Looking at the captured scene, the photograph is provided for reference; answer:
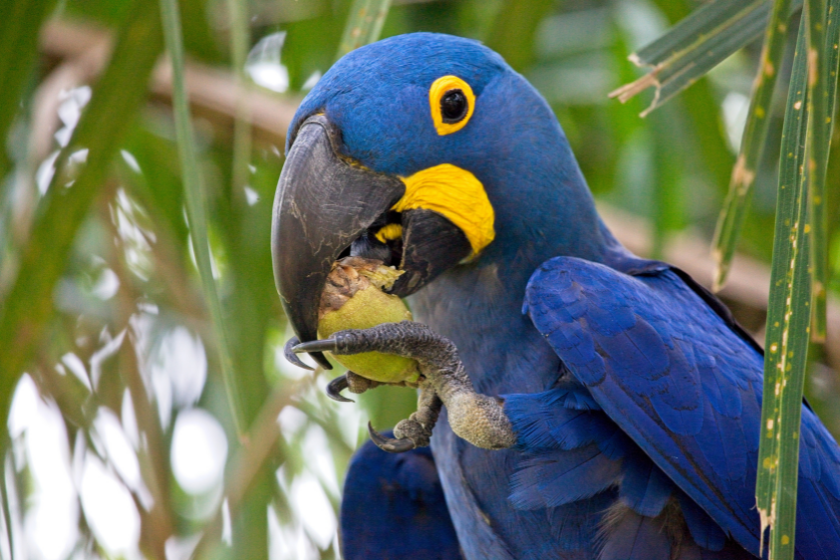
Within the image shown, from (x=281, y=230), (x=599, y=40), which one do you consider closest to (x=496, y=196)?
(x=281, y=230)

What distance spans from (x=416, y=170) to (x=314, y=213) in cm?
17

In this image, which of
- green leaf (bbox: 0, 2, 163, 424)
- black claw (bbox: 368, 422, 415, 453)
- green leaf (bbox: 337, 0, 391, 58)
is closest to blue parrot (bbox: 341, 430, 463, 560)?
black claw (bbox: 368, 422, 415, 453)

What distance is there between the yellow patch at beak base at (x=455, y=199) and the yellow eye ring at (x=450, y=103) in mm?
58

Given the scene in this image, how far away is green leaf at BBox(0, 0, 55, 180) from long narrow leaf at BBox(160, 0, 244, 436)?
0.42 metres

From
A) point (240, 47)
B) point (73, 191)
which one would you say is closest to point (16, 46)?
point (73, 191)

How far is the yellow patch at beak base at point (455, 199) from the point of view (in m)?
1.14

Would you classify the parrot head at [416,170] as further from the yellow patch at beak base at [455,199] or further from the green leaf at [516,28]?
the green leaf at [516,28]

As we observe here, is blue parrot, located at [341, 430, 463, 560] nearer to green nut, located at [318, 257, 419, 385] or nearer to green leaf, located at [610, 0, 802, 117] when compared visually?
green nut, located at [318, 257, 419, 385]

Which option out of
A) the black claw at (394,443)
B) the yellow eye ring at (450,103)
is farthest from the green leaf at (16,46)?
the black claw at (394,443)

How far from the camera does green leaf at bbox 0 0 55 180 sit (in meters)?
1.26

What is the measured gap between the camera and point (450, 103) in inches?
46.8

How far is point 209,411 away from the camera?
1989 mm

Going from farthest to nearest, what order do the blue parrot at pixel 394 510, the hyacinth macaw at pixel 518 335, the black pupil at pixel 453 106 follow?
1. the blue parrot at pixel 394 510
2. the black pupil at pixel 453 106
3. the hyacinth macaw at pixel 518 335

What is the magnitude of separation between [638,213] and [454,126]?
2.68 feet
